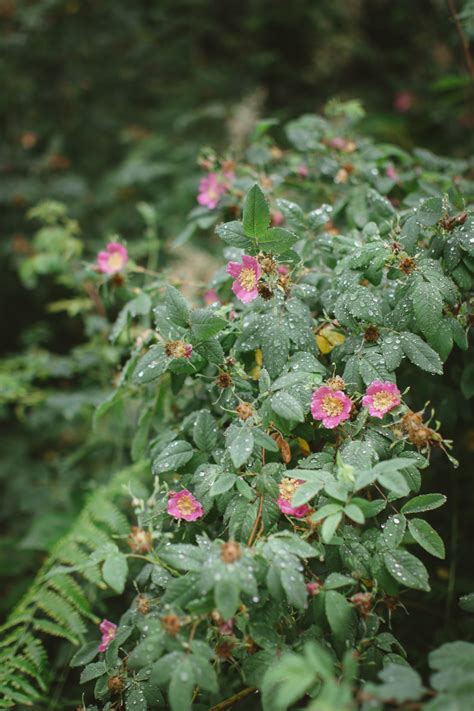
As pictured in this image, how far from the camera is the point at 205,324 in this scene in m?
0.96

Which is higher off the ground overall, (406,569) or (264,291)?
(264,291)

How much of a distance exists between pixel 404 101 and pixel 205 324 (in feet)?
9.43

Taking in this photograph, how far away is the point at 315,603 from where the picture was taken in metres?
0.87

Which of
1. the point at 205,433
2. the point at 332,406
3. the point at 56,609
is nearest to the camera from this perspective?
the point at 332,406

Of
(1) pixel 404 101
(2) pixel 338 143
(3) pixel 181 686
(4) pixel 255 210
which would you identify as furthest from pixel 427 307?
(1) pixel 404 101

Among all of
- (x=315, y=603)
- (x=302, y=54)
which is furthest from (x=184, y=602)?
(x=302, y=54)

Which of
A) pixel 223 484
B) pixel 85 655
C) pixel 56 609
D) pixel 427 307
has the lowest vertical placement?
pixel 56 609

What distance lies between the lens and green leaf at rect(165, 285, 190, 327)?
3.31 ft

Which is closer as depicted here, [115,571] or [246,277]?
[115,571]

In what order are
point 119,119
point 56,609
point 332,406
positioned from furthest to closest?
point 119,119, point 56,609, point 332,406

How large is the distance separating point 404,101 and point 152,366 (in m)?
A: 2.92

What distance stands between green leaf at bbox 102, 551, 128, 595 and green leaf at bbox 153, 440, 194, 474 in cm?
18

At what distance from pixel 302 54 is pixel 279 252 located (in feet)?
9.93

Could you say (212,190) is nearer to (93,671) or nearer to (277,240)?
(277,240)
